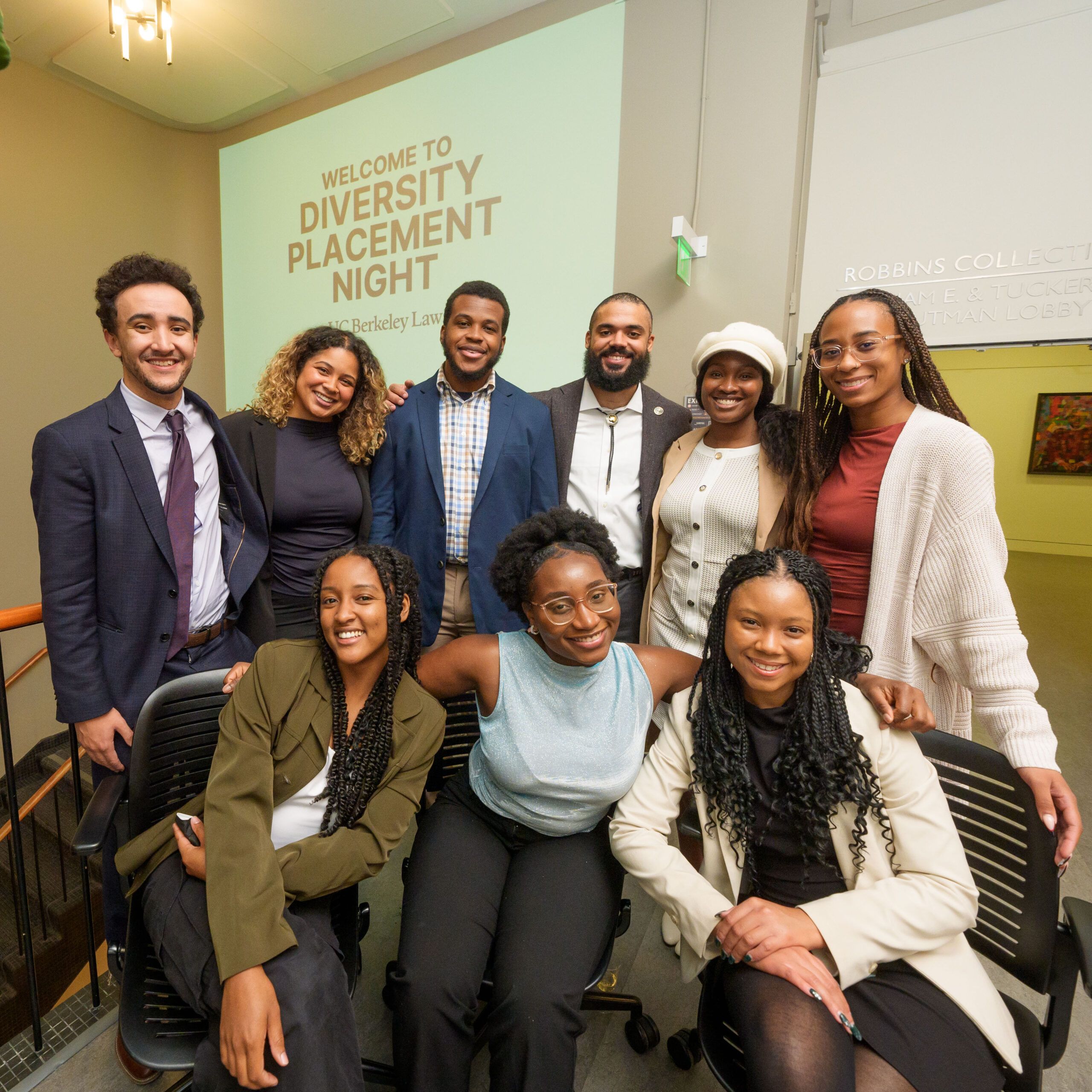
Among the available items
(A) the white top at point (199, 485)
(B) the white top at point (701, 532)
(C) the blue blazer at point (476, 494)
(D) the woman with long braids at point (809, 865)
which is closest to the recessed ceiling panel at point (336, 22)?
(C) the blue blazer at point (476, 494)

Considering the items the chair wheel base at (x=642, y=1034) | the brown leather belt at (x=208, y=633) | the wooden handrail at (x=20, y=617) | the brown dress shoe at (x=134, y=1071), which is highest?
the wooden handrail at (x=20, y=617)

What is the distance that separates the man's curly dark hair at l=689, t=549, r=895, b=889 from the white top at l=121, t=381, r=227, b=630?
1391mm

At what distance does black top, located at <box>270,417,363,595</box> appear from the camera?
2.13 metres

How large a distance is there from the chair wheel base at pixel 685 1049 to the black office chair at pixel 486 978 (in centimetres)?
6

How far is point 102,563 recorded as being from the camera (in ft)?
5.43

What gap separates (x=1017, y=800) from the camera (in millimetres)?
1327

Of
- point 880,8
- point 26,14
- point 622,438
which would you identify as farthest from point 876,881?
point 26,14

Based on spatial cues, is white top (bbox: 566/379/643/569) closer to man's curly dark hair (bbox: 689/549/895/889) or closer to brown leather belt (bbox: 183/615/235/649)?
man's curly dark hair (bbox: 689/549/895/889)

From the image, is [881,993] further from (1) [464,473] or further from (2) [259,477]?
(2) [259,477]

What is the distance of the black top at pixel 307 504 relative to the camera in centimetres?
213

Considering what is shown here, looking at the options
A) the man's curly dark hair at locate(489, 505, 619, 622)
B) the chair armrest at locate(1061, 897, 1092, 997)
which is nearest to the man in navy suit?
the man's curly dark hair at locate(489, 505, 619, 622)

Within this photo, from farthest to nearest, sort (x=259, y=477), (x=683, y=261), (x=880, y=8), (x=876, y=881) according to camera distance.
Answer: (x=683, y=261) → (x=880, y=8) → (x=259, y=477) → (x=876, y=881)

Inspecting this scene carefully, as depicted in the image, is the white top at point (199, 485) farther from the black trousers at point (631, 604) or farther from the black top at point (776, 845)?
the black top at point (776, 845)

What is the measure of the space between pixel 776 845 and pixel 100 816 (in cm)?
148
